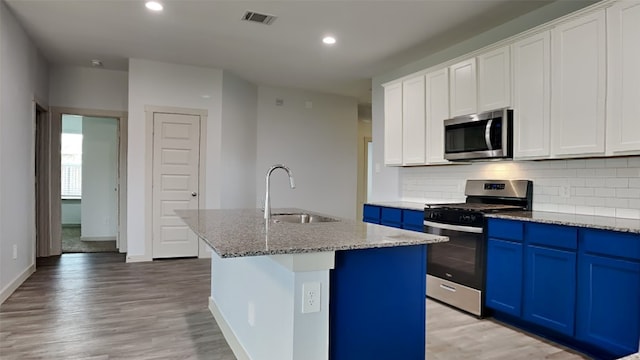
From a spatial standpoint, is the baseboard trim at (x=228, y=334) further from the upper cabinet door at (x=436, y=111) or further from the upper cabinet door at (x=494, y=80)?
the upper cabinet door at (x=494, y=80)

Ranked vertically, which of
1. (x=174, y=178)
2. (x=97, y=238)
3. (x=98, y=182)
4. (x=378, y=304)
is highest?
(x=174, y=178)

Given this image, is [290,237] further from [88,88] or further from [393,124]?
[88,88]

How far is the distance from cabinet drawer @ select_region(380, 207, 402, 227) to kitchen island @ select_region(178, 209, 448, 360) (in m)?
2.12

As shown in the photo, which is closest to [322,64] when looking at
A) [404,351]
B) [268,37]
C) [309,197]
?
[268,37]

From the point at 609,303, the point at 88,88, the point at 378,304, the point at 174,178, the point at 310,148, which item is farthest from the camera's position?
the point at 310,148

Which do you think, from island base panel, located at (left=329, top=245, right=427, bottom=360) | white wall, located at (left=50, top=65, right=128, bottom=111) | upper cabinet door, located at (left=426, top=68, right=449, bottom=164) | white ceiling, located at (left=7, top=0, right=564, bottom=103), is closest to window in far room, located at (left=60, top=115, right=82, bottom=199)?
white wall, located at (left=50, top=65, right=128, bottom=111)

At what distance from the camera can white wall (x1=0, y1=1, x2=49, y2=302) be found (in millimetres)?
3645

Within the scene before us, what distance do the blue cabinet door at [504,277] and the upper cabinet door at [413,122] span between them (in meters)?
1.50

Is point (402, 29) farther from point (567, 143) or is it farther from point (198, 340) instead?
point (198, 340)

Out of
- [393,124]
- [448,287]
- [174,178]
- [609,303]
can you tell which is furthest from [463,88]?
[174,178]

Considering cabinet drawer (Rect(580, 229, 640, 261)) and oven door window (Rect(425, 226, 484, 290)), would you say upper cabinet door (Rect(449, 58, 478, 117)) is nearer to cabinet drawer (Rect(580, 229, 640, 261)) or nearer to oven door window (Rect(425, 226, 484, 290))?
oven door window (Rect(425, 226, 484, 290))

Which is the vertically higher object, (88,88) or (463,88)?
(88,88)

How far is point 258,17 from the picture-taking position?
150 inches

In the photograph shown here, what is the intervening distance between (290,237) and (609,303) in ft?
6.68
